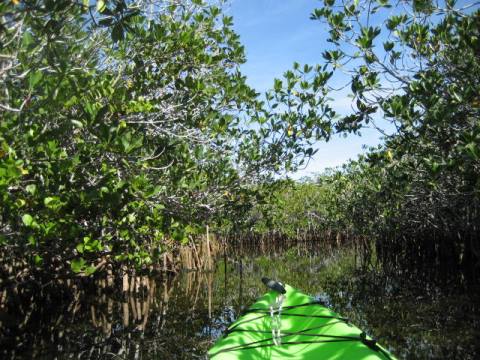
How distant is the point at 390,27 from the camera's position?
4.19 metres

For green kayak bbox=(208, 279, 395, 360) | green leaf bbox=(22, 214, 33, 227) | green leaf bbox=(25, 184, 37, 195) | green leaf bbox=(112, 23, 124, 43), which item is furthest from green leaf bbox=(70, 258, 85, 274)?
green leaf bbox=(112, 23, 124, 43)

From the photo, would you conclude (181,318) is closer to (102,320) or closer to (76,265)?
(102,320)

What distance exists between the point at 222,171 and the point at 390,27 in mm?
2688

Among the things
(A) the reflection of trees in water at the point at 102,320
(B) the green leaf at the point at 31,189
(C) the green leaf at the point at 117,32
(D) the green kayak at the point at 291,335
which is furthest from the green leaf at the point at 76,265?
(C) the green leaf at the point at 117,32

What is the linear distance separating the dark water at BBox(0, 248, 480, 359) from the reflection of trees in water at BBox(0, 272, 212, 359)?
0.04ft

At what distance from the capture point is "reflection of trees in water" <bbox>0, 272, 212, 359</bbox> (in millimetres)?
4371

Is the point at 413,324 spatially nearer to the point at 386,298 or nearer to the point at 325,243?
the point at 386,298

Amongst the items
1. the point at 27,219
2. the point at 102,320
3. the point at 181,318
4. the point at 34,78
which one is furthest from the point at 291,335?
the point at 102,320

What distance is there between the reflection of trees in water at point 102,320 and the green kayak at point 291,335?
0.83 meters

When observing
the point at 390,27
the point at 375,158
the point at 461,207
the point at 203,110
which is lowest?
the point at 461,207

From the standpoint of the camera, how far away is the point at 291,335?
3729mm

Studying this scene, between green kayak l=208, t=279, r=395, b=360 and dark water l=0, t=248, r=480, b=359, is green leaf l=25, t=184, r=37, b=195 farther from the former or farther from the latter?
dark water l=0, t=248, r=480, b=359

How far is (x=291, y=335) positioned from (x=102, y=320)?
2962 mm

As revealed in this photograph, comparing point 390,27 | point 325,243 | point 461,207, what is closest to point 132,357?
point 390,27
